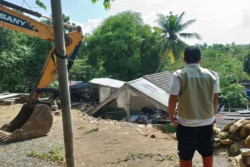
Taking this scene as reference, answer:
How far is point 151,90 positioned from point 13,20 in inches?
322

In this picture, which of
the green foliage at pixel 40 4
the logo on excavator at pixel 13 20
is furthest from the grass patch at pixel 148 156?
the logo on excavator at pixel 13 20

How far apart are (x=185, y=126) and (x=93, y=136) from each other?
468cm

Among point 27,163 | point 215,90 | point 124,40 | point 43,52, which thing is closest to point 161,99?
point 27,163

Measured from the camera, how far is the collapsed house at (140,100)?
12.4 metres

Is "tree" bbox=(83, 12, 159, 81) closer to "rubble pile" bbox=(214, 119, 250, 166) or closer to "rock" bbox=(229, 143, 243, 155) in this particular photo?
"rubble pile" bbox=(214, 119, 250, 166)

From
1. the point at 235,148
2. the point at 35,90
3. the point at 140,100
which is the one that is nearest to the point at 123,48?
the point at 140,100

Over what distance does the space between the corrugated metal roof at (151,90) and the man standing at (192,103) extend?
352 inches

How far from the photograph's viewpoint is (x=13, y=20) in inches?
244

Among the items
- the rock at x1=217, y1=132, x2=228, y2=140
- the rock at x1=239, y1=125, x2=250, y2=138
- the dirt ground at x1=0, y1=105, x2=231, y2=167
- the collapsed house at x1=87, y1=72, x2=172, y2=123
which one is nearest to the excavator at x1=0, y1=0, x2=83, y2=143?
the dirt ground at x1=0, y1=105, x2=231, y2=167

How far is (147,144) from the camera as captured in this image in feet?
21.0

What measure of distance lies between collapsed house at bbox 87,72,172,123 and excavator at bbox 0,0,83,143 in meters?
5.20

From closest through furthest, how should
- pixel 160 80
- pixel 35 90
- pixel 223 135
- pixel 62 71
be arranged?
1. pixel 62 71
2. pixel 223 135
3. pixel 35 90
4. pixel 160 80

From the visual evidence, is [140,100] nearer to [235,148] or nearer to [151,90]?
[151,90]

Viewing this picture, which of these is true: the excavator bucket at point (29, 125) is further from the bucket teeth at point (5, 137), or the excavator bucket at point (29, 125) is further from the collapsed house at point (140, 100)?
the collapsed house at point (140, 100)
